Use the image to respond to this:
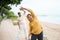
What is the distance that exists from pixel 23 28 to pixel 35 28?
9.92 ft

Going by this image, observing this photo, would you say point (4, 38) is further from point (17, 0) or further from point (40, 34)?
point (17, 0)

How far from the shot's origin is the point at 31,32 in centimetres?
862

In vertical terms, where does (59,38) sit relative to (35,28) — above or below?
below

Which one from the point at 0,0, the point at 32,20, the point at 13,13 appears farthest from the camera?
the point at 13,13

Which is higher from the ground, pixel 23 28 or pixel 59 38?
pixel 23 28

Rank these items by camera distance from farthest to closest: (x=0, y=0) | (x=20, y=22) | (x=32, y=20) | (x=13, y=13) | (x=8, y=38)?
(x=13, y=13), (x=0, y=0), (x=8, y=38), (x=20, y=22), (x=32, y=20)

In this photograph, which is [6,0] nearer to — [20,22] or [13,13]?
[13,13]

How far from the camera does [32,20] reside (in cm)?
855

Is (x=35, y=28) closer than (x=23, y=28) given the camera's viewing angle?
Yes

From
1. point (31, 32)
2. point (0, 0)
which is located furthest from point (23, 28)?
point (0, 0)

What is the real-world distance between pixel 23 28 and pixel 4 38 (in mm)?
2137

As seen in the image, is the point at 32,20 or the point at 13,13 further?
the point at 13,13

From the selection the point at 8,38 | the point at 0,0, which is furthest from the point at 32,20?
the point at 0,0

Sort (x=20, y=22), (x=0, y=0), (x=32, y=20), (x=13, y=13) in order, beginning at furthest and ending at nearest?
(x=13, y=13), (x=0, y=0), (x=20, y=22), (x=32, y=20)
